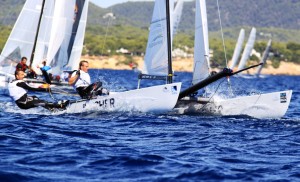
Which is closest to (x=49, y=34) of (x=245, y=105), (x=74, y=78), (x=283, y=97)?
(x=74, y=78)

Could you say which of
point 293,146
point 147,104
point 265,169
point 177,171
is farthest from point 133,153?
point 147,104

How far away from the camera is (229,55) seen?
137 meters

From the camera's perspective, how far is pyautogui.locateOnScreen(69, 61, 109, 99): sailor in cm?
1922

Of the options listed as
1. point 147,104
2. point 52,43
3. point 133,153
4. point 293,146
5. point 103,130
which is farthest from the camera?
point 52,43

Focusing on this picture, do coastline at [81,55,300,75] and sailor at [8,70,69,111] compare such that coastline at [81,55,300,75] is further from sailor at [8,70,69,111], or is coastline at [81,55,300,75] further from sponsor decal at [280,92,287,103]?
sailor at [8,70,69,111]

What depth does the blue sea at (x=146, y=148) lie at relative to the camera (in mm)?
10430

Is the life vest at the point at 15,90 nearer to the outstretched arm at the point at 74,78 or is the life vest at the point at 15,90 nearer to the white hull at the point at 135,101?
the outstretched arm at the point at 74,78

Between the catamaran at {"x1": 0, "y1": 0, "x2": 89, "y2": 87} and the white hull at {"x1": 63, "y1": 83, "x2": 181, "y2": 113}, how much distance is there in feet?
33.1

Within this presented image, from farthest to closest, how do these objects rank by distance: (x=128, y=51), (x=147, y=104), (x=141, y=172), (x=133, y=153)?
(x=128, y=51) < (x=147, y=104) < (x=133, y=153) < (x=141, y=172)

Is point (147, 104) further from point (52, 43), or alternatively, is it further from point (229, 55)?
point (229, 55)

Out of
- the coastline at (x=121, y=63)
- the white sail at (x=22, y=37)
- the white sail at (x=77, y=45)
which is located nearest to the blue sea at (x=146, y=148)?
the white sail at (x=22, y=37)

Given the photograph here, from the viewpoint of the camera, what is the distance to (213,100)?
66.0ft

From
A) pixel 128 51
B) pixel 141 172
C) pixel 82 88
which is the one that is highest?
pixel 128 51

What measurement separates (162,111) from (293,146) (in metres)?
6.24
